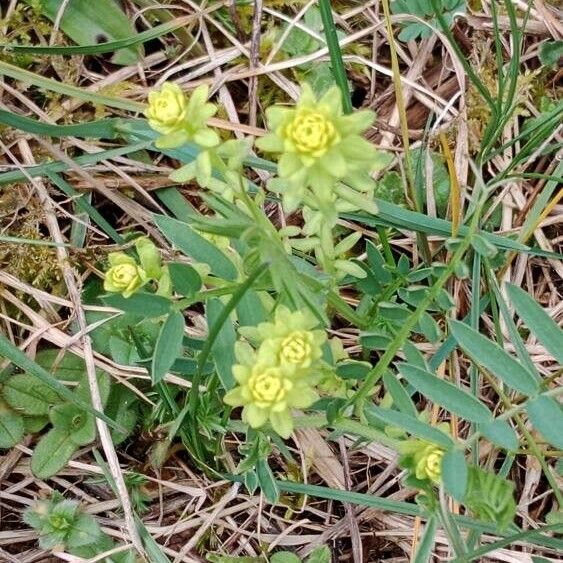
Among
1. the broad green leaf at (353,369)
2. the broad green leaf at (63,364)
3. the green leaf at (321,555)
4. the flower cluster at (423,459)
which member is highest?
the broad green leaf at (353,369)

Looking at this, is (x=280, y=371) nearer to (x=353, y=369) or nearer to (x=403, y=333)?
(x=403, y=333)

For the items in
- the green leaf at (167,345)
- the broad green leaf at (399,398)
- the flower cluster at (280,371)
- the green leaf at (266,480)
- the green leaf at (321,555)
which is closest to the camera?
the flower cluster at (280,371)

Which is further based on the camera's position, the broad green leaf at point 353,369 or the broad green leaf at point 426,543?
the broad green leaf at point 353,369

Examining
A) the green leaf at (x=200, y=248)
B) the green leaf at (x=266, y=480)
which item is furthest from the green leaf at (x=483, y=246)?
the green leaf at (x=266, y=480)

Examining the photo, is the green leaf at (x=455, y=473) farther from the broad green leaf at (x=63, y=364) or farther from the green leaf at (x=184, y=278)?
the broad green leaf at (x=63, y=364)

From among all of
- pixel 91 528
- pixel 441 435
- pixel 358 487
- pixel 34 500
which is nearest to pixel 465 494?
pixel 441 435

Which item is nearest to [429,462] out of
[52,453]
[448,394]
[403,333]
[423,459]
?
[423,459]

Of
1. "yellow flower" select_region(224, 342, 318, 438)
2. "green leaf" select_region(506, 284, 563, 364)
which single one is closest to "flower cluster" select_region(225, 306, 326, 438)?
"yellow flower" select_region(224, 342, 318, 438)

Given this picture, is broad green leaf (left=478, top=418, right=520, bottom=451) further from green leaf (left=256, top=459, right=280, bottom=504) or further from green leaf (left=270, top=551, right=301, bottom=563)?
green leaf (left=270, top=551, right=301, bottom=563)
